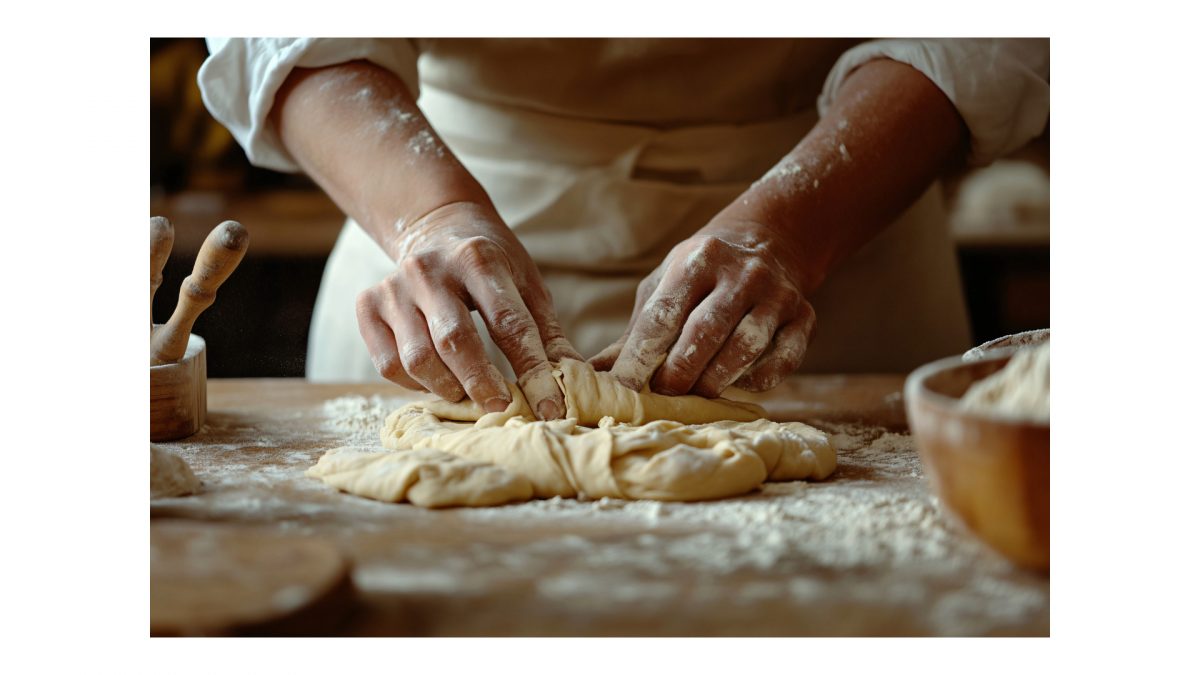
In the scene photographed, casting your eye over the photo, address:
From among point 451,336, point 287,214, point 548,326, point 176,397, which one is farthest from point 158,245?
point 287,214

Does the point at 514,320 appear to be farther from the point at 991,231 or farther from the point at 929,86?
the point at 991,231

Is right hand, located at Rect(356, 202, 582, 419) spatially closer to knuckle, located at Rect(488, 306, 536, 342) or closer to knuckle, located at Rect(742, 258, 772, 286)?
knuckle, located at Rect(488, 306, 536, 342)

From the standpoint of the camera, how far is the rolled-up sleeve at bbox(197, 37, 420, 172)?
5.16 feet

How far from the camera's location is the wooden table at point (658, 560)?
85 cm

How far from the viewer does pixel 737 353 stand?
4.55 feet

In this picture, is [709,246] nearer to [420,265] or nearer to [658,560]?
[420,265]

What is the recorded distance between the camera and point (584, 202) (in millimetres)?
1900

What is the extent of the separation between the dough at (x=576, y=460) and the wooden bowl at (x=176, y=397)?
0.32 metres

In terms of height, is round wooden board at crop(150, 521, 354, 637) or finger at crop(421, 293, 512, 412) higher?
finger at crop(421, 293, 512, 412)

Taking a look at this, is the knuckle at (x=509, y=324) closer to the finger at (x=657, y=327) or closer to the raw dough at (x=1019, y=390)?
the finger at (x=657, y=327)

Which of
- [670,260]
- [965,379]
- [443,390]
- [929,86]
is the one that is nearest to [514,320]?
[443,390]

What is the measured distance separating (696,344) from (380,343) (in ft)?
1.41

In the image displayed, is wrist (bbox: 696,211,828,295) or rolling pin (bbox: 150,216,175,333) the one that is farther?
wrist (bbox: 696,211,828,295)

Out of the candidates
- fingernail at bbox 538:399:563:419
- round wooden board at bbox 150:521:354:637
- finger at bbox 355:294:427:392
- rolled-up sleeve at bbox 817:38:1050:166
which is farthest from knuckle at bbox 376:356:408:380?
rolled-up sleeve at bbox 817:38:1050:166
